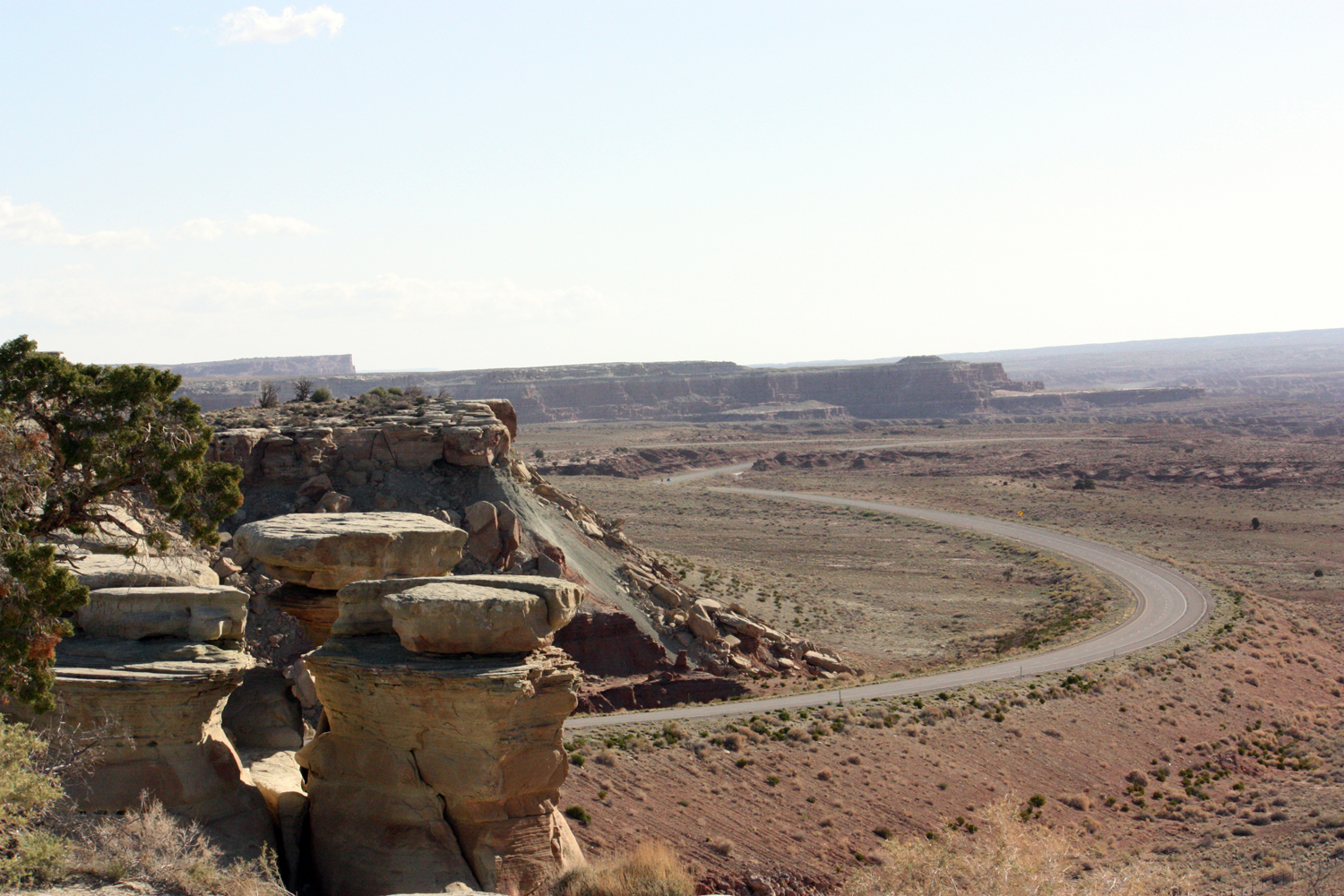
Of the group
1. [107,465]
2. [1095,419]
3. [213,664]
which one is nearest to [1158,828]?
[213,664]

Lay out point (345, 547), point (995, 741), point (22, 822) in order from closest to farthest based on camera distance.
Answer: point (22, 822), point (345, 547), point (995, 741)

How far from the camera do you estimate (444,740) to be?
1694 centimetres

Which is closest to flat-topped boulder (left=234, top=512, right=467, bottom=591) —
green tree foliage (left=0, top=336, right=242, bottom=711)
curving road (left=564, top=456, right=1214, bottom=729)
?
green tree foliage (left=0, top=336, right=242, bottom=711)

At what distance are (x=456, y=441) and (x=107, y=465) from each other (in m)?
20.8

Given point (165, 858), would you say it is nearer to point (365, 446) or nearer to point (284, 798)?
point (284, 798)

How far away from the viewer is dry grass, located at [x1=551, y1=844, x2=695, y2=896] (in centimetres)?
1672

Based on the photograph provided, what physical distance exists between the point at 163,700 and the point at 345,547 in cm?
455

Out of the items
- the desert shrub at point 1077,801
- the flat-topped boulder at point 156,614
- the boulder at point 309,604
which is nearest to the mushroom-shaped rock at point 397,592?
the flat-topped boulder at point 156,614

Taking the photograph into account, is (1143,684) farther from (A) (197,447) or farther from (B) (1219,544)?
(B) (1219,544)

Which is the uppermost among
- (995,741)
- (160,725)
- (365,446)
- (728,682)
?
(365,446)

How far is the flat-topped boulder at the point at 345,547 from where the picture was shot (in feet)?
64.5

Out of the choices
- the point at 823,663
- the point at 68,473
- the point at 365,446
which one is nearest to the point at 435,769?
the point at 68,473

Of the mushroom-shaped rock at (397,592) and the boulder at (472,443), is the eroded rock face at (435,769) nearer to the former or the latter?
the mushroom-shaped rock at (397,592)

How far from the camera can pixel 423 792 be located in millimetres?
17031
